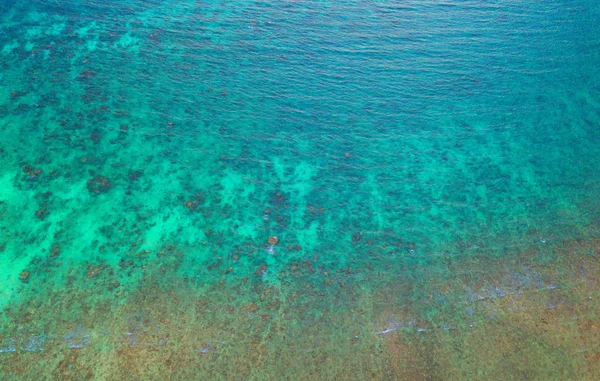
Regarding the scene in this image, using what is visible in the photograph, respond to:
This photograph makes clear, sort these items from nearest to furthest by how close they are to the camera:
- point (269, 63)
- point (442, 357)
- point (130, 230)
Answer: point (442, 357), point (130, 230), point (269, 63)

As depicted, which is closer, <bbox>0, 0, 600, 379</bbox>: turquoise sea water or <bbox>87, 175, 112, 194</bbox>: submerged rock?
<bbox>0, 0, 600, 379</bbox>: turquoise sea water

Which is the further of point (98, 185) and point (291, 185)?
point (291, 185)

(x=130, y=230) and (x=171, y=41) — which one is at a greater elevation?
(x=171, y=41)

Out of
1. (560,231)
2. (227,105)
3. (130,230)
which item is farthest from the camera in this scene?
(227,105)

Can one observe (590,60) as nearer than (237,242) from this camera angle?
No

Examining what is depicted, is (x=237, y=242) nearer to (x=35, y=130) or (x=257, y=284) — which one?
(x=257, y=284)

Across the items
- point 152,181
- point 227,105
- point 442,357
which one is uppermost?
point 227,105

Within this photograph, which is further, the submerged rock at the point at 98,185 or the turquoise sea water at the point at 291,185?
the submerged rock at the point at 98,185

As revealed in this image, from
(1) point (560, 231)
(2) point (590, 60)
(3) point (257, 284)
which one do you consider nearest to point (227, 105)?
(3) point (257, 284)
